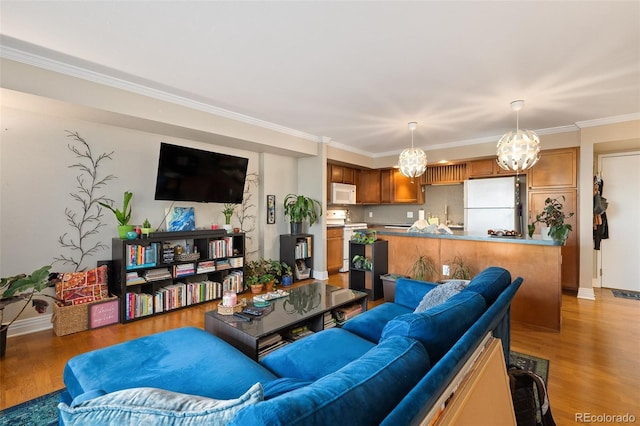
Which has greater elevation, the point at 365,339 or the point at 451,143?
the point at 451,143

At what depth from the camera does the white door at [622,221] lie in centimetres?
455

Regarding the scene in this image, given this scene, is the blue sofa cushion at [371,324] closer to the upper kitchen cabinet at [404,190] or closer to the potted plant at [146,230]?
the potted plant at [146,230]

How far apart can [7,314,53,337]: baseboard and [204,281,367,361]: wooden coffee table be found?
80.2 inches

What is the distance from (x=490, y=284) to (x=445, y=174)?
14.6 ft

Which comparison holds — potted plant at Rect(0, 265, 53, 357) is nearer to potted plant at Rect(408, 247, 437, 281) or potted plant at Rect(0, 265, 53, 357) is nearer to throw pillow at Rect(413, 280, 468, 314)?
throw pillow at Rect(413, 280, 468, 314)

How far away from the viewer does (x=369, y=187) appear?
6.80 m

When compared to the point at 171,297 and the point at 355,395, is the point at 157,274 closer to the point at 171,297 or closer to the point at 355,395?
the point at 171,297

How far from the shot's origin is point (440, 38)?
7.28 ft

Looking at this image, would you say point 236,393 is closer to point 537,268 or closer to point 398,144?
point 537,268

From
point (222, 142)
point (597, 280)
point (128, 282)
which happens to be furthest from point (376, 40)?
point (597, 280)

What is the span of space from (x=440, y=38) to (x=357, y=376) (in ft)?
7.86

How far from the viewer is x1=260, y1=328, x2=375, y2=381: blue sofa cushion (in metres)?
1.53

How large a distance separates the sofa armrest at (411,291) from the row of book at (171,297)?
257cm

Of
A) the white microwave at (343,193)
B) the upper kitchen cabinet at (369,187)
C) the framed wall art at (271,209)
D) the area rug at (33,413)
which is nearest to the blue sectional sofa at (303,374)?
the area rug at (33,413)
